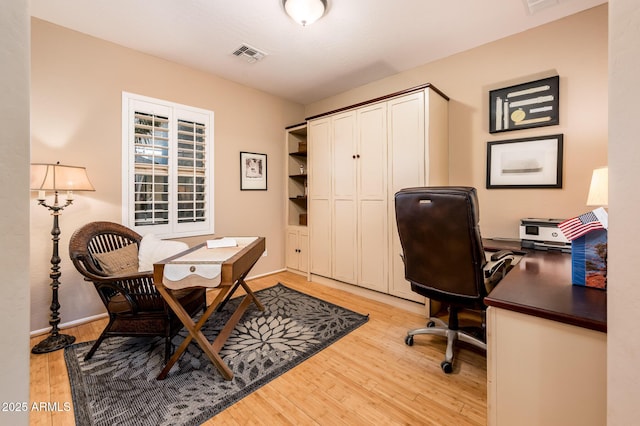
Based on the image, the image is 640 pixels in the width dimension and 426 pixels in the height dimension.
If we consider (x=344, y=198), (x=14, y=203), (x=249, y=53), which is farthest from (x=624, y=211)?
(x=249, y=53)

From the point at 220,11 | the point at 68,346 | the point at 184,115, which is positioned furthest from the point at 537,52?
the point at 68,346

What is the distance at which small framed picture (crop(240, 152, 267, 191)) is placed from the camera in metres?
3.86

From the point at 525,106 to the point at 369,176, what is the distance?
1.63 m

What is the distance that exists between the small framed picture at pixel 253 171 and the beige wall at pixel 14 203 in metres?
3.47

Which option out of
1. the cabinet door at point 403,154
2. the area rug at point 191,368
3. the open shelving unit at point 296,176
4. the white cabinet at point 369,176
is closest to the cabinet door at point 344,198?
the white cabinet at point 369,176

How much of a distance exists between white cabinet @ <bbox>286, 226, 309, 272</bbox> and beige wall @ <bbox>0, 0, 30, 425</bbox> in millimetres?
3552

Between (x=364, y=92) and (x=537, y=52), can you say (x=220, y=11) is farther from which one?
(x=537, y=52)

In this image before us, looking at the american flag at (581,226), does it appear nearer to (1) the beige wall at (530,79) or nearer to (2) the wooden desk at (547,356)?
(2) the wooden desk at (547,356)

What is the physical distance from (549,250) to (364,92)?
289cm

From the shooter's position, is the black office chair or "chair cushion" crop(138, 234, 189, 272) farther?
"chair cushion" crop(138, 234, 189, 272)

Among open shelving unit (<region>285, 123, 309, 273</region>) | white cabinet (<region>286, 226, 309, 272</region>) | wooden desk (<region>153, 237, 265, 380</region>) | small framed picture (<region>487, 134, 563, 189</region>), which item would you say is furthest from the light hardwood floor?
open shelving unit (<region>285, 123, 309, 273</region>)

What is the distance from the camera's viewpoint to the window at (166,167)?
2895 millimetres

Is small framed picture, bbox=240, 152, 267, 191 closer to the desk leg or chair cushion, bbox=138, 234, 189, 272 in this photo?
chair cushion, bbox=138, 234, 189, 272

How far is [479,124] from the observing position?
112 inches
